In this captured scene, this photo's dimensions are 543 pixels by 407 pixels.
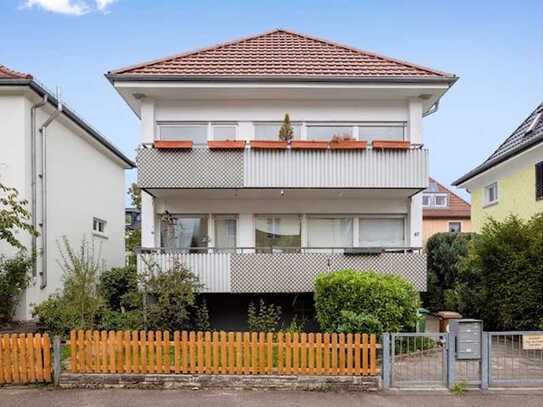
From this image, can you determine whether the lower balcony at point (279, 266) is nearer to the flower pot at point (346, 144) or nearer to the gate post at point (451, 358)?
the flower pot at point (346, 144)

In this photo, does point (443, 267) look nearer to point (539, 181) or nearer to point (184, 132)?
point (539, 181)

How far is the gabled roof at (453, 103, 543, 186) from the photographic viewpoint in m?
15.9

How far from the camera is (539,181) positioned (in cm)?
1574

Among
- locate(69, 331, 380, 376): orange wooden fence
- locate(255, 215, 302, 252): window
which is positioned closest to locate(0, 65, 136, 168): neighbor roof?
locate(255, 215, 302, 252): window

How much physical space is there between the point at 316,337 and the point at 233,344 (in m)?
1.38

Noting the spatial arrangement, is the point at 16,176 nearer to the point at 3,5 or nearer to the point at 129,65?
the point at 129,65

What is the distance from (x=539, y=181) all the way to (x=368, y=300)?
9400 millimetres

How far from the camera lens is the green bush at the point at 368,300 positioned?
9.77m

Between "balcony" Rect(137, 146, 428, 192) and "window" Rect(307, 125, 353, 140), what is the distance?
62.5 inches

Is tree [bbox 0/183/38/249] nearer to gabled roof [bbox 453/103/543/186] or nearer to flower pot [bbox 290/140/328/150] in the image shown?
flower pot [bbox 290/140/328/150]

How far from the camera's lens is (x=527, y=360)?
8758 mm

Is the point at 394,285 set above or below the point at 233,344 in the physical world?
above

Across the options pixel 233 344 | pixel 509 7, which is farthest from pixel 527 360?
pixel 509 7

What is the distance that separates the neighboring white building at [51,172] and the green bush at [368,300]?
7295 millimetres
